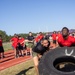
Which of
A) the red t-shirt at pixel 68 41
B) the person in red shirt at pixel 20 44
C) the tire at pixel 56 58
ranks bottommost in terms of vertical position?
the person in red shirt at pixel 20 44

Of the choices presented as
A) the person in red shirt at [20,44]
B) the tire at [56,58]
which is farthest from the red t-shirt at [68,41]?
the person in red shirt at [20,44]

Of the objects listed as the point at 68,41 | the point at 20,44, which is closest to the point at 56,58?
the point at 68,41

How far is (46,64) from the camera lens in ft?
18.3

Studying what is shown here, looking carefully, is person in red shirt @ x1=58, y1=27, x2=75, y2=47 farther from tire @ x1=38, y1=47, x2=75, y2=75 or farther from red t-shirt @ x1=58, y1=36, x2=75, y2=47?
tire @ x1=38, y1=47, x2=75, y2=75

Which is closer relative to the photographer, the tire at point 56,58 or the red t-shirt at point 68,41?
the tire at point 56,58

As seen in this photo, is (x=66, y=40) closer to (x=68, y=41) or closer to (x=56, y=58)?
(x=68, y=41)

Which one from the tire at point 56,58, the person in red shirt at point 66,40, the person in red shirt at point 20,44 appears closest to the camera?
the tire at point 56,58

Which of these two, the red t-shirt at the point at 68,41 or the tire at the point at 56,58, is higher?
the red t-shirt at the point at 68,41

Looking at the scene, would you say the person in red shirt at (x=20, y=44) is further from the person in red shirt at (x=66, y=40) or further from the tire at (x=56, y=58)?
the tire at (x=56, y=58)

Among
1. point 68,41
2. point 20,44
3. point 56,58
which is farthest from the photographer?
point 20,44

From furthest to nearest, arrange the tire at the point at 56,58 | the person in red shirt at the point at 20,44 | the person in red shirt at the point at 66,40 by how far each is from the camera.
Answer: the person in red shirt at the point at 20,44, the person in red shirt at the point at 66,40, the tire at the point at 56,58

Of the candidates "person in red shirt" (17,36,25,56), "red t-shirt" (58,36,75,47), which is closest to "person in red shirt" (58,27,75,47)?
"red t-shirt" (58,36,75,47)

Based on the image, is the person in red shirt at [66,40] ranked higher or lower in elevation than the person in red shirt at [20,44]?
higher

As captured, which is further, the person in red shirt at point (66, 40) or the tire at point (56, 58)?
the person in red shirt at point (66, 40)
